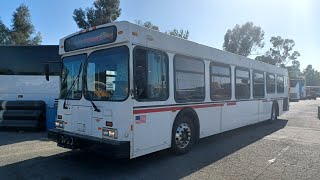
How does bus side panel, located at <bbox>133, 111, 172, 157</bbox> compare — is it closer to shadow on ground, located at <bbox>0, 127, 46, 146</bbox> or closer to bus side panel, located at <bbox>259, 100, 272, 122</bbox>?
shadow on ground, located at <bbox>0, 127, 46, 146</bbox>

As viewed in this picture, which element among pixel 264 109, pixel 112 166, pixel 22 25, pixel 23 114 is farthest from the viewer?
pixel 22 25

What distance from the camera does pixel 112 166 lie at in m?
6.79

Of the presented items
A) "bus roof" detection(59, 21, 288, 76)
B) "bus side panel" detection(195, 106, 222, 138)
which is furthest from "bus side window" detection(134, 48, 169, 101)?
"bus side panel" detection(195, 106, 222, 138)

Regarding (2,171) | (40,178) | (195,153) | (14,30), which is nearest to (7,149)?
(2,171)

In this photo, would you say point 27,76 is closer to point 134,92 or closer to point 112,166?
point 112,166

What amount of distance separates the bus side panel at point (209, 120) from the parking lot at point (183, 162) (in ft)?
1.53

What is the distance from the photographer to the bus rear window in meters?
6.40

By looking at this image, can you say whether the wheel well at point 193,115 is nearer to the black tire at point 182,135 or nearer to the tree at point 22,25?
the black tire at point 182,135

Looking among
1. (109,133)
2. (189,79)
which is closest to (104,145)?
(109,133)

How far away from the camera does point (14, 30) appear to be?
143 feet

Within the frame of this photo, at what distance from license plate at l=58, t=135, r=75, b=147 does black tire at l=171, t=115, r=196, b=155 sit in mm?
2322

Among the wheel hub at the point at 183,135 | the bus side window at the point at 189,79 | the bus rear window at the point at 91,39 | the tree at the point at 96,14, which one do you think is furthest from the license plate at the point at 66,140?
the tree at the point at 96,14

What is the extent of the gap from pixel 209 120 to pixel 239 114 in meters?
2.37

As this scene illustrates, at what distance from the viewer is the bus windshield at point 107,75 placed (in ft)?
20.3
